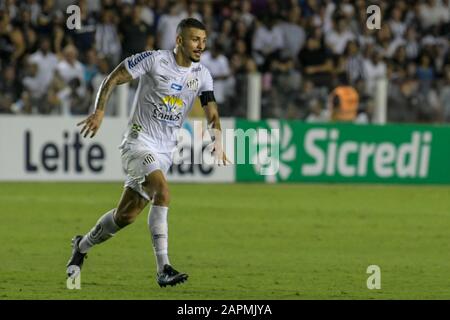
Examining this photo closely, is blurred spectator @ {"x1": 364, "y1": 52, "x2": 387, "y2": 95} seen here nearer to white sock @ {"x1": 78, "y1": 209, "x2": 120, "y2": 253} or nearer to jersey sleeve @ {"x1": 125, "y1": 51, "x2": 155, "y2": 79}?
jersey sleeve @ {"x1": 125, "y1": 51, "x2": 155, "y2": 79}

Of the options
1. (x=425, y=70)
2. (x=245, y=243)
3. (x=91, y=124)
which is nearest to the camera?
(x=91, y=124)

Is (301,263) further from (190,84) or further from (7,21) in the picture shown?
(7,21)

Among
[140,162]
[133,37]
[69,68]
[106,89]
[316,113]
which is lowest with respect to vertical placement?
[316,113]

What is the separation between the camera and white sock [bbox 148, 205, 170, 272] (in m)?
9.47

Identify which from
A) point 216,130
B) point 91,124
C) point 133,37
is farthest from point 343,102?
point 91,124

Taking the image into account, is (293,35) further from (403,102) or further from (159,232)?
(159,232)

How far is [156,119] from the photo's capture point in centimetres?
981

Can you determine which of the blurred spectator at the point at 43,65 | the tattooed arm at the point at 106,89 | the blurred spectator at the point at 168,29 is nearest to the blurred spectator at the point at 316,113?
the blurred spectator at the point at 168,29

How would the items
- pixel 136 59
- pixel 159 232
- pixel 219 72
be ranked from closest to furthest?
pixel 159 232 < pixel 136 59 < pixel 219 72

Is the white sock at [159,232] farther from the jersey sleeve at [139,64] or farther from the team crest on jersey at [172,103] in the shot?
the jersey sleeve at [139,64]

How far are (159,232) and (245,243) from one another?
12.4 ft

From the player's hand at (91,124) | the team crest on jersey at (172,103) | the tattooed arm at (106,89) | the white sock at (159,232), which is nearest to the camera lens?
the player's hand at (91,124)

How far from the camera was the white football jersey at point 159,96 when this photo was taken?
9766 millimetres

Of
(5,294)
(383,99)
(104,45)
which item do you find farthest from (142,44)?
(5,294)
